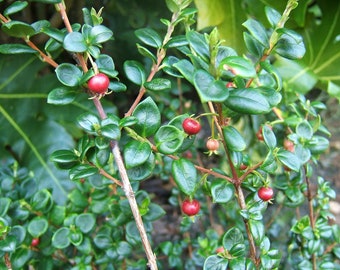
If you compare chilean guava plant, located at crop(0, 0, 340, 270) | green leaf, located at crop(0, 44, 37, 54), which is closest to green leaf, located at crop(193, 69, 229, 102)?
chilean guava plant, located at crop(0, 0, 340, 270)

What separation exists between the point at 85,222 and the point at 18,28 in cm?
41

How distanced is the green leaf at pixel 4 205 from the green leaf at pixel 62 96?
0.92ft

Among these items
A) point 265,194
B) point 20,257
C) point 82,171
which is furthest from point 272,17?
point 20,257

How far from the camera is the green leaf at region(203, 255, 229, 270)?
2.34 feet

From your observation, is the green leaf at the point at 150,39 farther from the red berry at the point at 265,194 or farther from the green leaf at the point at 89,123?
the red berry at the point at 265,194

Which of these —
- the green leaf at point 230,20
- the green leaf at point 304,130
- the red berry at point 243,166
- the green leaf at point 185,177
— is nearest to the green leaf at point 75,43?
the green leaf at point 185,177

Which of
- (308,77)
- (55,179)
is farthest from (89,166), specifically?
(308,77)

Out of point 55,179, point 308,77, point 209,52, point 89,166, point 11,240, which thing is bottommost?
point 55,179

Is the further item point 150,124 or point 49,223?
point 49,223

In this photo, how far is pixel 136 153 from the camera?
65 cm

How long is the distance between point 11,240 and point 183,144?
36 cm

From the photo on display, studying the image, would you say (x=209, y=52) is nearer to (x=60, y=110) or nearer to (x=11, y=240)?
(x=11, y=240)

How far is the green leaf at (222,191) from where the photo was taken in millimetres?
701

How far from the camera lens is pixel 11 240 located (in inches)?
31.4
